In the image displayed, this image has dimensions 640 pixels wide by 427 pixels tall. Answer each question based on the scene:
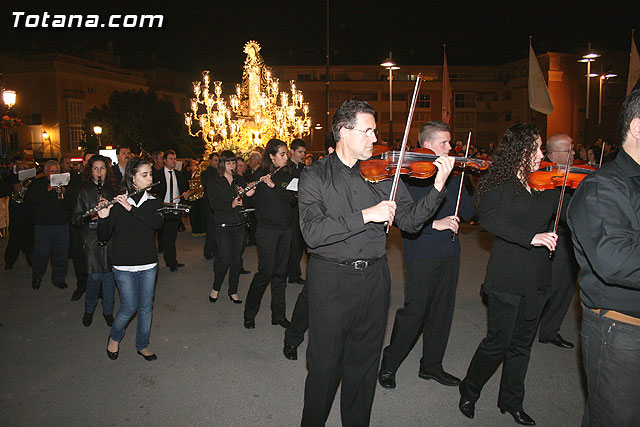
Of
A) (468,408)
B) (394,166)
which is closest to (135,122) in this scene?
(394,166)

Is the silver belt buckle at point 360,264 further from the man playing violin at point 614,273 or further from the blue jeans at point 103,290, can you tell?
the blue jeans at point 103,290

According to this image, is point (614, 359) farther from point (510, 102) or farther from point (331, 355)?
point (510, 102)

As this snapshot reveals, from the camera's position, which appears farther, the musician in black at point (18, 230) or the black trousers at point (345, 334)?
Answer: the musician in black at point (18, 230)

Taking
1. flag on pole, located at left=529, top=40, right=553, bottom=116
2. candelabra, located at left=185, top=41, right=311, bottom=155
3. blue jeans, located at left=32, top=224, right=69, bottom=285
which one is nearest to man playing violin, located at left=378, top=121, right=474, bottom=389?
flag on pole, located at left=529, top=40, right=553, bottom=116

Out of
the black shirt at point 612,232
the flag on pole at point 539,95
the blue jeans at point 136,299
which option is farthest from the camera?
the flag on pole at point 539,95

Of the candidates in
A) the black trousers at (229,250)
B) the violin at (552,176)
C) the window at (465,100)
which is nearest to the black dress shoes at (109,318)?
the black trousers at (229,250)

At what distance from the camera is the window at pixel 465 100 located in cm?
5628

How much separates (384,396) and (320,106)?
53.1 m

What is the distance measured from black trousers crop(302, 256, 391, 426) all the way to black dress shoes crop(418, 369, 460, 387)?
4.71 ft

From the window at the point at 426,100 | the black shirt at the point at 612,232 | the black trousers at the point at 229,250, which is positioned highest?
the window at the point at 426,100

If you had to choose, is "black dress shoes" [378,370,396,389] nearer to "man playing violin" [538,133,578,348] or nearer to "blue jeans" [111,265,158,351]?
"man playing violin" [538,133,578,348]

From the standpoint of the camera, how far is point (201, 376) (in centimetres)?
474

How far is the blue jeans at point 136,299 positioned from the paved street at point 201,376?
12.4 inches

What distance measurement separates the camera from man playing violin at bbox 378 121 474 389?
4.36 meters
